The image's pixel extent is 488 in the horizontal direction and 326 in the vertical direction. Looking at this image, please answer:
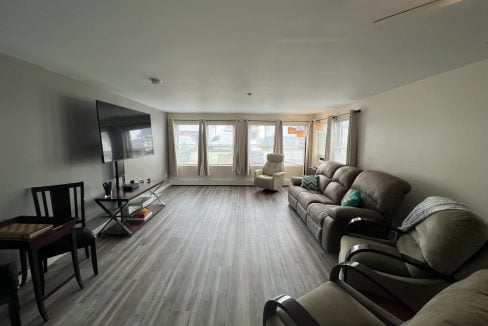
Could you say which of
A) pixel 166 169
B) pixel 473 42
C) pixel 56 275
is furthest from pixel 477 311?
pixel 166 169

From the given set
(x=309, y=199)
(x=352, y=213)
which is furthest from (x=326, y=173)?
(x=352, y=213)

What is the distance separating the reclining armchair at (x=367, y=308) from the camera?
0.75 metres

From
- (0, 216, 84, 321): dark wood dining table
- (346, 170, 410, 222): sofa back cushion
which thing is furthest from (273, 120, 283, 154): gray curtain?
(0, 216, 84, 321): dark wood dining table

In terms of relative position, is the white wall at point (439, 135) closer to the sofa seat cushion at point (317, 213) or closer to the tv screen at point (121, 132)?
the sofa seat cushion at point (317, 213)

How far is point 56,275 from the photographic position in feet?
6.91

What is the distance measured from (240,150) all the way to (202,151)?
1.20m

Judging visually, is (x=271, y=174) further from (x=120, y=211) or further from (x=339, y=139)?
(x=120, y=211)

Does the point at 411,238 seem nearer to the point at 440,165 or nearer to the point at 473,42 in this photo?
the point at 440,165

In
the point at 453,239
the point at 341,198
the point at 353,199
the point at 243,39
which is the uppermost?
the point at 243,39

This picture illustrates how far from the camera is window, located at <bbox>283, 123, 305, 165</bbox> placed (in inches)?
250

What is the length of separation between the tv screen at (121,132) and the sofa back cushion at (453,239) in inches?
147

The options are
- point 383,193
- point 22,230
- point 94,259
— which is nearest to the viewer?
point 22,230

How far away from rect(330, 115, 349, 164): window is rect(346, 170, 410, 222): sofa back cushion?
1.74m

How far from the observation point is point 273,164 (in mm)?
5902
